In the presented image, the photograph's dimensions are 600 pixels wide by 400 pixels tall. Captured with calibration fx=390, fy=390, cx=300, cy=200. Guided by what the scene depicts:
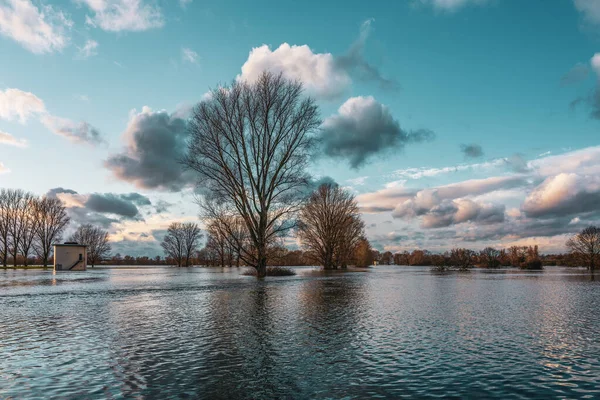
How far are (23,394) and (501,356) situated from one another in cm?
826

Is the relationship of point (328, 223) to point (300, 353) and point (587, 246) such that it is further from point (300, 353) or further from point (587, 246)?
point (300, 353)

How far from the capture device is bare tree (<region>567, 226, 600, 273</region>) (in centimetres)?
7650

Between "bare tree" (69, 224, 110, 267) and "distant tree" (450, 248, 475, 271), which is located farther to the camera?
"bare tree" (69, 224, 110, 267)

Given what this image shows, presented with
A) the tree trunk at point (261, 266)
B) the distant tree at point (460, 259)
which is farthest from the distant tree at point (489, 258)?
the tree trunk at point (261, 266)

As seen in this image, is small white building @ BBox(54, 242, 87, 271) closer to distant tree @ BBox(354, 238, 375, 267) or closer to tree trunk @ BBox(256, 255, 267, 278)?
tree trunk @ BBox(256, 255, 267, 278)

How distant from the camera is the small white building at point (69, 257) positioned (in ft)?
218

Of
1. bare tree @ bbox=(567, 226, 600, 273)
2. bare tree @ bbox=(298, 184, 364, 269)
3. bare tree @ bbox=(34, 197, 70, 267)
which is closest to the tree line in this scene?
bare tree @ bbox=(34, 197, 70, 267)

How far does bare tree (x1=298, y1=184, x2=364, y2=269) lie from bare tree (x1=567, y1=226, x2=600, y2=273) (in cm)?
4576

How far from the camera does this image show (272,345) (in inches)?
344

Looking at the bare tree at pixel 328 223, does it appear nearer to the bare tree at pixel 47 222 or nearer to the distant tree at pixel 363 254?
the distant tree at pixel 363 254

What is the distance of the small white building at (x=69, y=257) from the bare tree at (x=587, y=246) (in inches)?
3733

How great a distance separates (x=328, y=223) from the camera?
73.2 meters

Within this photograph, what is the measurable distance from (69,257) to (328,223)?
151ft

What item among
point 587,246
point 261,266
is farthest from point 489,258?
point 261,266
